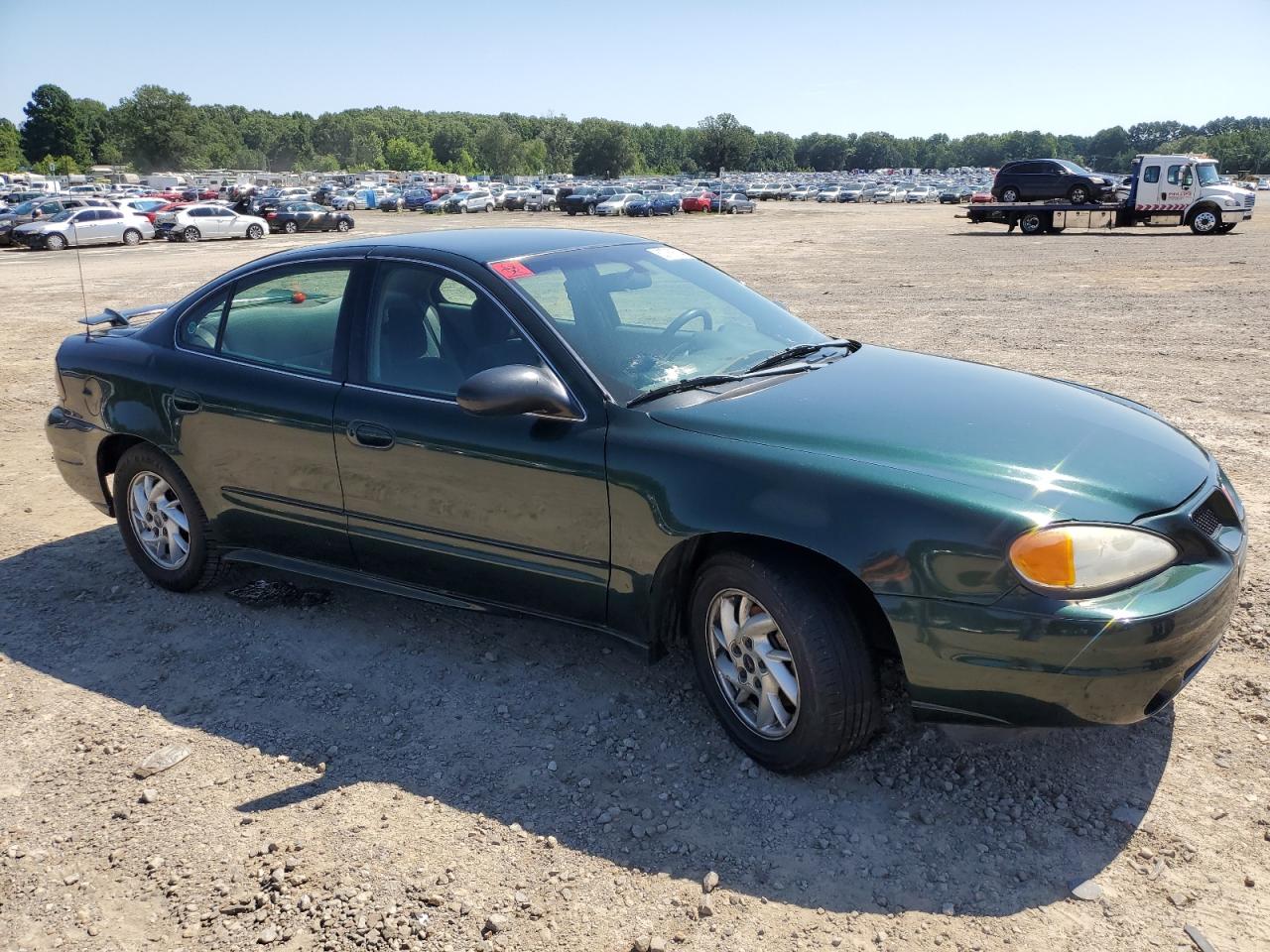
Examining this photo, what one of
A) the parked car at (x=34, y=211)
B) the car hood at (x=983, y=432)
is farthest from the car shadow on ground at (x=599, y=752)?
the parked car at (x=34, y=211)

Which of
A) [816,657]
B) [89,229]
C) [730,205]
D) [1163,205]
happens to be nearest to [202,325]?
[816,657]

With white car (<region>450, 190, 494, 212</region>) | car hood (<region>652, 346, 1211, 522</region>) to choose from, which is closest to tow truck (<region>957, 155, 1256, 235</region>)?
car hood (<region>652, 346, 1211, 522</region>)

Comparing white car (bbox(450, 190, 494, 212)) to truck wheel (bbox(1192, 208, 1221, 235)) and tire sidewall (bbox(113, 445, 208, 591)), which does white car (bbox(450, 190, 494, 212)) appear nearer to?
truck wheel (bbox(1192, 208, 1221, 235))

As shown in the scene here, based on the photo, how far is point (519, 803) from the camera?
127 inches

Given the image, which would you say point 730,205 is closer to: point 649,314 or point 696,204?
point 696,204

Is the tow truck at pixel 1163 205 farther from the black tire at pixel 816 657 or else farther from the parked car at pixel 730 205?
the black tire at pixel 816 657

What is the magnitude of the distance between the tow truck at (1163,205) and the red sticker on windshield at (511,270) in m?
30.8

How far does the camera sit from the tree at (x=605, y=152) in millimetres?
155125

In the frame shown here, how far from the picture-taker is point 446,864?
115 inches

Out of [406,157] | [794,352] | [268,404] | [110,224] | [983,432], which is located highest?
[406,157]

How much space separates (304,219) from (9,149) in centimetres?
13022

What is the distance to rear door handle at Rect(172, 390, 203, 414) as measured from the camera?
4.52 metres

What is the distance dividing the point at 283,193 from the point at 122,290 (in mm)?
46969

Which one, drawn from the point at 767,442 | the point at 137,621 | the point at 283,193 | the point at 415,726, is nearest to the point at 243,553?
the point at 137,621
